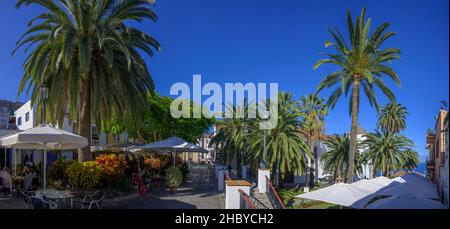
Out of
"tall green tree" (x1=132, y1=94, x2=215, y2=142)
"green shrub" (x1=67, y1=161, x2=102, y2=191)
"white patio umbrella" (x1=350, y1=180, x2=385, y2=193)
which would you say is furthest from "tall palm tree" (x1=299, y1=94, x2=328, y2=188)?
"green shrub" (x1=67, y1=161, x2=102, y2=191)

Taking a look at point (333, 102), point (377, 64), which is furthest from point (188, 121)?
point (377, 64)

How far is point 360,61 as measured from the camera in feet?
87.6

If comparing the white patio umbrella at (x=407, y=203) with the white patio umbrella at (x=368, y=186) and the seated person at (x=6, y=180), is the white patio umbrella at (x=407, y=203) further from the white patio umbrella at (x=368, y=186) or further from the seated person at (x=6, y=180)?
the seated person at (x=6, y=180)

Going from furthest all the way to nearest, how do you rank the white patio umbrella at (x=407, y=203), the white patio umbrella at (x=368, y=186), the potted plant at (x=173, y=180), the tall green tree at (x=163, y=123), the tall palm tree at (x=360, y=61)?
1. the tall green tree at (x=163, y=123)
2. the tall palm tree at (x=360, y=61)
3. the potted plant at (x=173, y=180)
4. the white patio umbrella at (x=368, y=186)
5. the white patio umbrella at (x=407, y=203)

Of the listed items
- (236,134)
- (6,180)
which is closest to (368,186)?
(6,180)

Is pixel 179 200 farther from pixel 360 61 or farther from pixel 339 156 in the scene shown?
pixel 339 156

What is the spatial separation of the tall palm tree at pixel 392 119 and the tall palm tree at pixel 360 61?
4753 cm

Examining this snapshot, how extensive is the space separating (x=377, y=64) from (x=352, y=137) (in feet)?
16.8

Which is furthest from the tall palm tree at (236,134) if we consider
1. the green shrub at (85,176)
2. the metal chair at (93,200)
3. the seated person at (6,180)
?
the metal chair at (93,200)

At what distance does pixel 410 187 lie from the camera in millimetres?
15266

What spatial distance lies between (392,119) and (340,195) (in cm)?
5927

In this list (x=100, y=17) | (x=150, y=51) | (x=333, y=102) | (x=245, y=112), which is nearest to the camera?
(x=100, y=17)

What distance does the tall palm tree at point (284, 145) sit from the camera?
36.6 m
